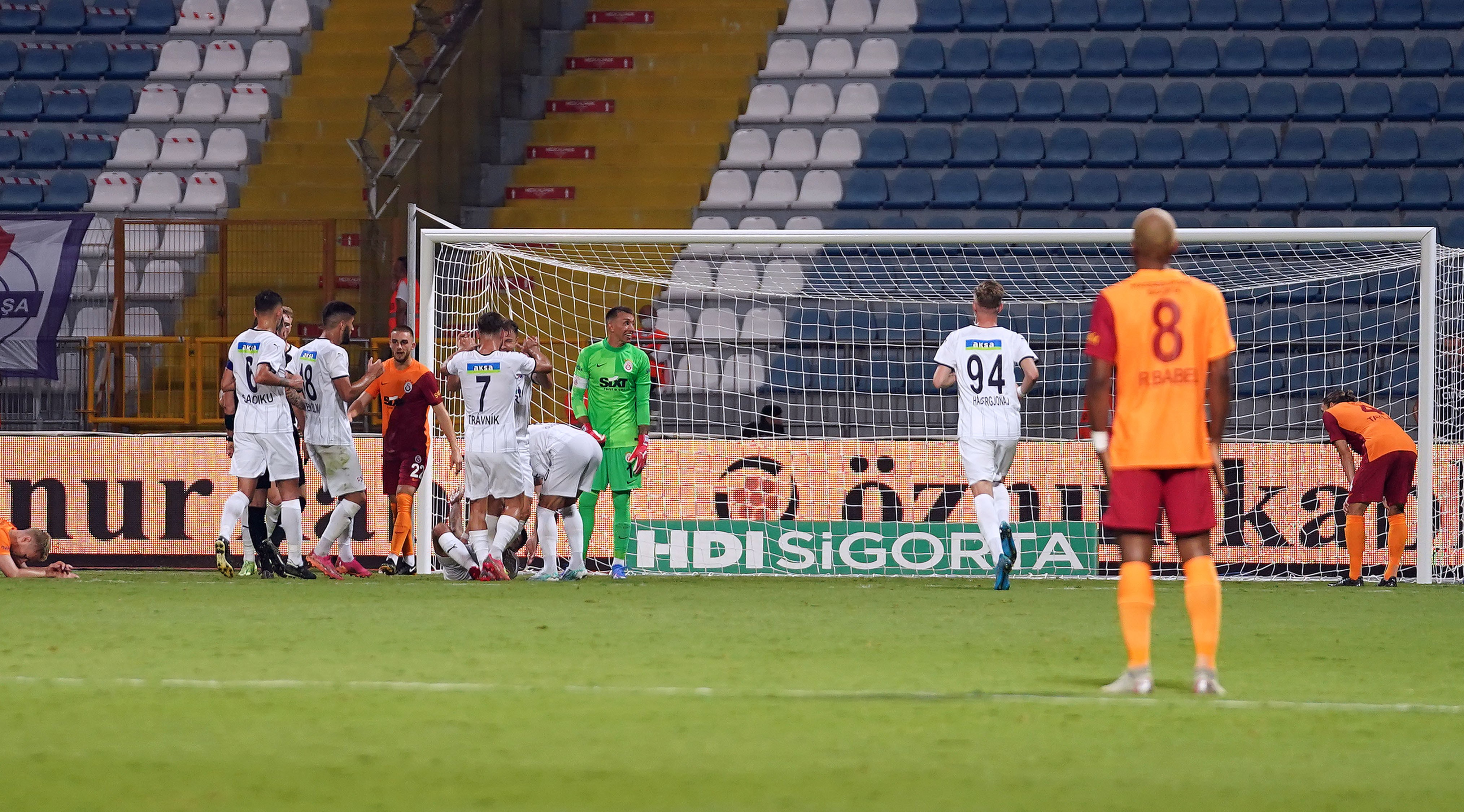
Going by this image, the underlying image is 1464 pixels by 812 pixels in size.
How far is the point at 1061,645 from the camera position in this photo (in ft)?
23.7

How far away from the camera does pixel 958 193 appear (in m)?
19.0

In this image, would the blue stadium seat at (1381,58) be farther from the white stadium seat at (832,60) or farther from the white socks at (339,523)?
the white socks at (339,523)

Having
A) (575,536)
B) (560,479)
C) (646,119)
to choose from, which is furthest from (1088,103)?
(560,479)

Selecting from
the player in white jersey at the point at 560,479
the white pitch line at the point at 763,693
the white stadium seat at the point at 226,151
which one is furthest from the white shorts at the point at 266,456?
the white stadium seat at the point at 226,151

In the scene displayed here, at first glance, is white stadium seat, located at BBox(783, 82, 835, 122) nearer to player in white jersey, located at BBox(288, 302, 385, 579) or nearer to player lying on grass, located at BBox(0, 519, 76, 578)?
player in white jersey, located at BBox(288, 302, 385, 579)

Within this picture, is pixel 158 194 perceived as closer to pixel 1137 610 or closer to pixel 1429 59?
pixel 1429 59

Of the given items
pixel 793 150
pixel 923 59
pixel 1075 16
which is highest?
pixel 1075 16

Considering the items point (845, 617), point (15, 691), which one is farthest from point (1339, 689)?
point (15, 691)

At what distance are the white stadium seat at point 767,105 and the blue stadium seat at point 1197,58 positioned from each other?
4556 millimetres

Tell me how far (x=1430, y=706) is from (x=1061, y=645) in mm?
2051

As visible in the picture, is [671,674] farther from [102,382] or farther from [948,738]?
[102,382]

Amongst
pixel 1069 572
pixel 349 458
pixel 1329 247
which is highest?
pixel 1329 247

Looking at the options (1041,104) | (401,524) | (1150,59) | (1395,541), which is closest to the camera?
(1395,541)

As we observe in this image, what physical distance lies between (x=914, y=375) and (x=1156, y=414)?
9.85m
